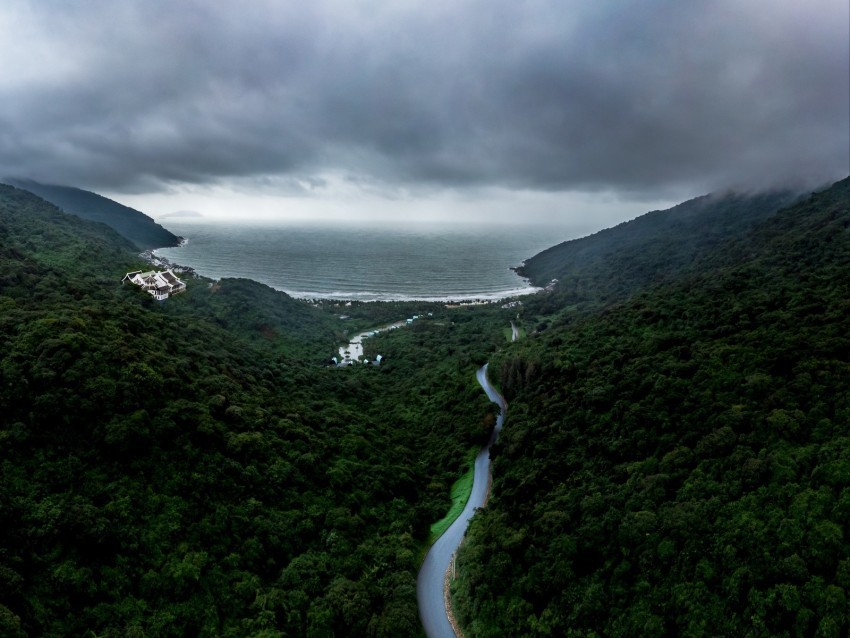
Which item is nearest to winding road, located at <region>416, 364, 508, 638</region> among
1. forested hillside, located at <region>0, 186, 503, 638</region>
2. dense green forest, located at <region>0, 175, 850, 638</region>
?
forested hillside, located at <region>0, 186, 503, 638</region>

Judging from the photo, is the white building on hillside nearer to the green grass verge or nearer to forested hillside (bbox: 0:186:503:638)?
forested hillside (bbox: 0:186:503:638)

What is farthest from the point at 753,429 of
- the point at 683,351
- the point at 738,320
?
the point at 738,320

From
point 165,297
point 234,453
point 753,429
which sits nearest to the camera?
point 753,429

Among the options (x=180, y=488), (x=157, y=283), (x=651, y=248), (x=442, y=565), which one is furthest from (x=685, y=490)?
(x=651, y=248)

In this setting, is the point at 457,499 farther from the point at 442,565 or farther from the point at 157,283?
the point at 157,283

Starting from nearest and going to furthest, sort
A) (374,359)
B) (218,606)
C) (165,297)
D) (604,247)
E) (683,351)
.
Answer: (218,606), (683,351), (165,297), (374,359), (604,247)

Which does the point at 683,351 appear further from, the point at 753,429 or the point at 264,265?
the point at 264,265
